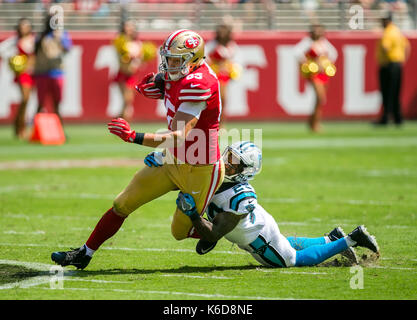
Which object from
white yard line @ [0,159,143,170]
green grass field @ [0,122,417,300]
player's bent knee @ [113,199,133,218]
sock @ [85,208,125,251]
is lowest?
white yard line @ [0,159,143,170]

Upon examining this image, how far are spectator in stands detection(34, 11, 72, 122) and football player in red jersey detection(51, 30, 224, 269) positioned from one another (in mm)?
10633

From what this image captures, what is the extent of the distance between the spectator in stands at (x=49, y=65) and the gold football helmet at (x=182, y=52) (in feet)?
35.4

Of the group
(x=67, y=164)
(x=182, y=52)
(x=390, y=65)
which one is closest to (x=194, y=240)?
(x=182, y=52)

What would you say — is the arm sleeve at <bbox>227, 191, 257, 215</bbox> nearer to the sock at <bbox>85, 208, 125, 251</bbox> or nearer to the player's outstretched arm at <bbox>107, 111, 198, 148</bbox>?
the player's outstretched arm at <bbox>107, 111, 198, 148</bbox>

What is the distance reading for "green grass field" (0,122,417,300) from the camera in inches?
237

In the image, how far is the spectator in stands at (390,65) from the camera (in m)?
19.6

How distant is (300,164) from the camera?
45.4 ft

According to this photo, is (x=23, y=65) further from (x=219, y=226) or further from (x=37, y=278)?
(x=219, y=226)

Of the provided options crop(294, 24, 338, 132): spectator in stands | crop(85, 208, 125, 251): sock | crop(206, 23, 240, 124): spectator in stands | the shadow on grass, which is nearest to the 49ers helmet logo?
crop(85, 208, 125, 251): sock

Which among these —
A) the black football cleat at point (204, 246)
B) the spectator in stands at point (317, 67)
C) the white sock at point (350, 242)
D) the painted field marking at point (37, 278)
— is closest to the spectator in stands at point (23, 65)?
the spectator in stands at point (317, 67)

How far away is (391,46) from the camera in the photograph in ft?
64.6

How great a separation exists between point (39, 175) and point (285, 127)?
8.95m

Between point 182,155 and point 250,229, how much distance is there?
78 centimetres
